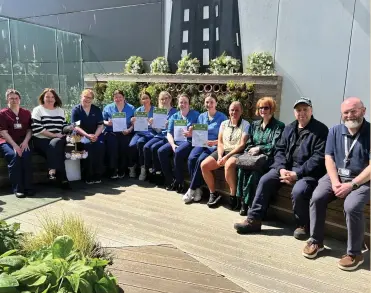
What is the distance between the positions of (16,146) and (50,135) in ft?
1.53

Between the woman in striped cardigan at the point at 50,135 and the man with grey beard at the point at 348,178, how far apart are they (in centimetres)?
334

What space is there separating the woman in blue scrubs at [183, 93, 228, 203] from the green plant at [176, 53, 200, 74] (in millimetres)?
3424

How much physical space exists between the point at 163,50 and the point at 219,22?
5.81 feet

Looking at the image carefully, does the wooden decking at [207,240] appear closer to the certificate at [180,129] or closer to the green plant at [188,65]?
the certificate at [180,129]

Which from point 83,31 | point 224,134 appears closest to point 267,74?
point 224,134

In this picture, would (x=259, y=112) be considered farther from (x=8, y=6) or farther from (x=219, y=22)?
(x=8, y=6)

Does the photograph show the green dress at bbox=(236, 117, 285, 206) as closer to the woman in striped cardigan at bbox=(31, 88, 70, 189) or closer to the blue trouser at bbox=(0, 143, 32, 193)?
the woman in striped cardigan at bbox=(31, 88, 70, 189)

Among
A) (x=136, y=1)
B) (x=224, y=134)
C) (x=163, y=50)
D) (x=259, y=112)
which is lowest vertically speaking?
(x=224, y=134)

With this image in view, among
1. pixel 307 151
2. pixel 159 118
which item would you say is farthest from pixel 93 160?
pixel 307 151

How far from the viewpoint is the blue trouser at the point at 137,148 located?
5055 mm

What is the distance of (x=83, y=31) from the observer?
992cm

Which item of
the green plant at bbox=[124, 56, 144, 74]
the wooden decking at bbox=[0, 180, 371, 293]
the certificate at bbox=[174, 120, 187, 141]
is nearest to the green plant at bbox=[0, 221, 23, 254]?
the wooden decking at bbox=[0, 180, 371, 293]

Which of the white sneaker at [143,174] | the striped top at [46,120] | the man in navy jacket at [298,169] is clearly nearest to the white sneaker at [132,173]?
the white sneaker at [143,174]

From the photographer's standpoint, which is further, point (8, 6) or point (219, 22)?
point (8, 6)
